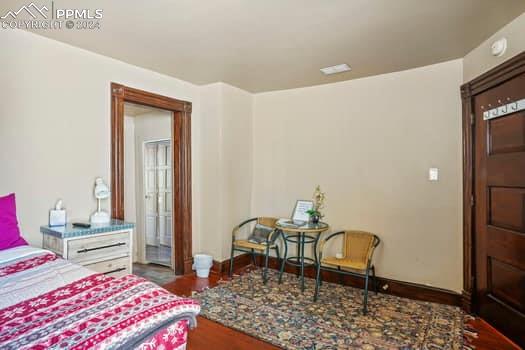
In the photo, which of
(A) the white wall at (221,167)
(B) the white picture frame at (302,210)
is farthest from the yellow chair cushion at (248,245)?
(B) the white picture frame at (302,210)

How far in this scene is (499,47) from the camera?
2.36 metres

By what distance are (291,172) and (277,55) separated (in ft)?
5.28

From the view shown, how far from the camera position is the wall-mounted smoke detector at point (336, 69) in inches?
125

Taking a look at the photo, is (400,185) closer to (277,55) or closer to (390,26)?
(390,26)

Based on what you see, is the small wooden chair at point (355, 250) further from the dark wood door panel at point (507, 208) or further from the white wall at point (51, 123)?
the white wall at point (51, 123)

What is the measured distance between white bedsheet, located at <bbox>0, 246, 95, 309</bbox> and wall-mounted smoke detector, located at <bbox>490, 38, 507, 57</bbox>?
3.18 m

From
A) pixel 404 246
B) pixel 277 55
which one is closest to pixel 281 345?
pixel 404 246

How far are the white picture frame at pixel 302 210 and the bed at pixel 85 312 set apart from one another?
257 cm

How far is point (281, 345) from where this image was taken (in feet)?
7.52

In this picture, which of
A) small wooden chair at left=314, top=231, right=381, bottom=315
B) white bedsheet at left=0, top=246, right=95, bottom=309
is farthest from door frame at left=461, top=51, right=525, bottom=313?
white bedsheet at left=0, top=246, right=95, bottom=309

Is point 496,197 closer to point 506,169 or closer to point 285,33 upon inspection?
point 506,169

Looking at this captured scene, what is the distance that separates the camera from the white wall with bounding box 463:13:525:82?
2203 mm

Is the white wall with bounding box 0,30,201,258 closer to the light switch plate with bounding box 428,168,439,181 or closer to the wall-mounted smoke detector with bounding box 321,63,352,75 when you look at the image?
the wall-mounted smoke detector with bounding box 321,63,352,75

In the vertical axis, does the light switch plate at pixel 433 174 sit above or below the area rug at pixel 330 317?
above
